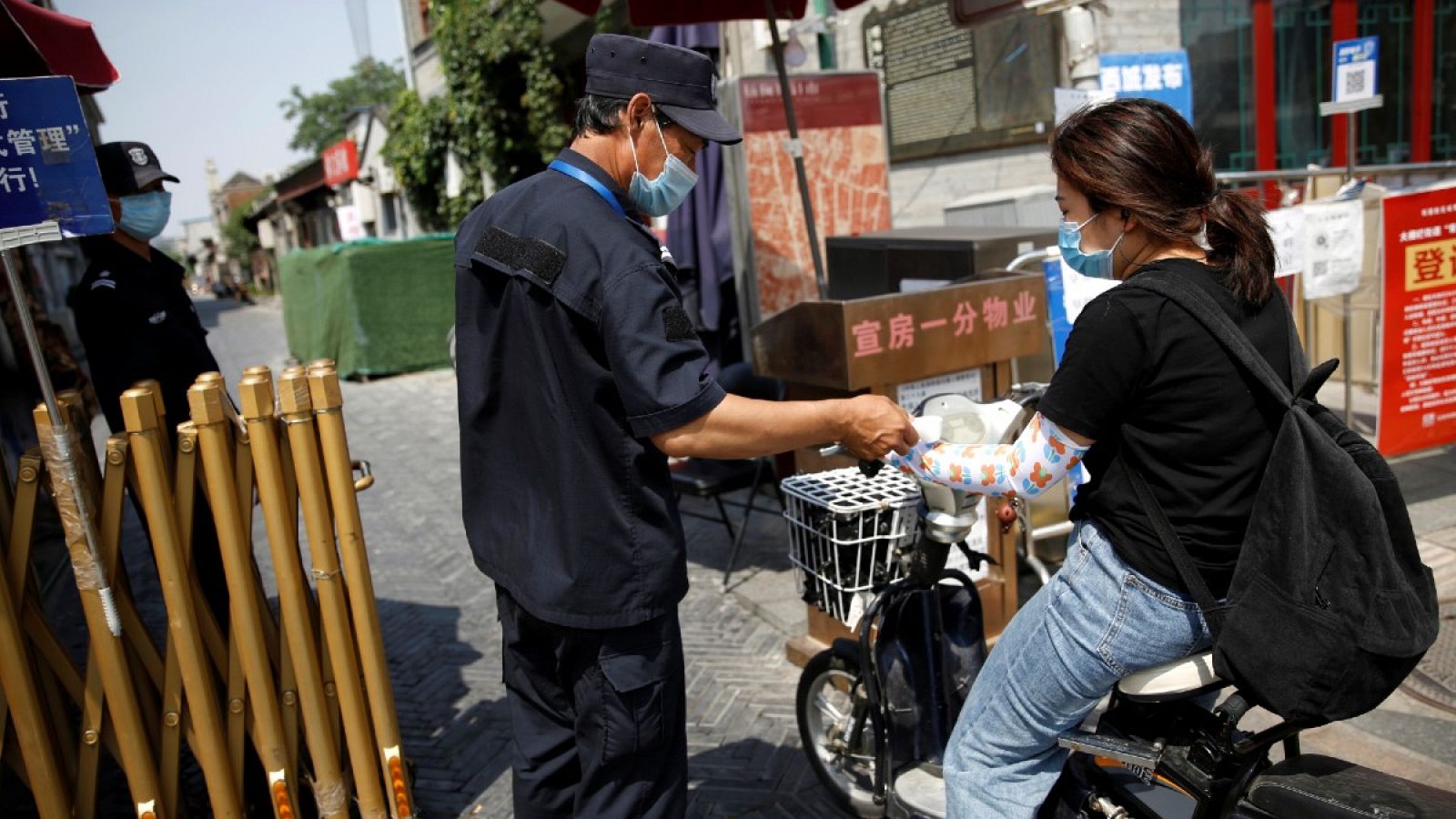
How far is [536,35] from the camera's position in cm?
1405

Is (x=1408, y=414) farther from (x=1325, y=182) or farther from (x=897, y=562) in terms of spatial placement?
(x=897, y=562)

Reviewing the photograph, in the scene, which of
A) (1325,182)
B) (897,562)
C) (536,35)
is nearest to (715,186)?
(897,562)

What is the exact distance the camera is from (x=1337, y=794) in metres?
1.80

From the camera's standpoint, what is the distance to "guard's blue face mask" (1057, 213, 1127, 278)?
204cm

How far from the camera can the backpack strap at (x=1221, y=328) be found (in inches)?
68.7

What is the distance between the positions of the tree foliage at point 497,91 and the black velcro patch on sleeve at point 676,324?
1269 centimetres

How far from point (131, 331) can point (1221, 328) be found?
3.18 metres

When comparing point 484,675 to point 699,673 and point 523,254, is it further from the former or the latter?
point 523,254

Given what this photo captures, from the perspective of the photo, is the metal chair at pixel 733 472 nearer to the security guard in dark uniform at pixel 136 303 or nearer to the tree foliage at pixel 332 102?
the security guard in dark uniform at pixel 136 303

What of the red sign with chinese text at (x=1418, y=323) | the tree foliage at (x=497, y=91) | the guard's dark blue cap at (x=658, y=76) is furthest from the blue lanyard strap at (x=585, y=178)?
the tree foliage at (x=497, y=91)

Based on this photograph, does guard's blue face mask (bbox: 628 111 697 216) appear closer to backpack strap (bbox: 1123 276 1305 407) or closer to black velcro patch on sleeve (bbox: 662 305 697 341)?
black velcro patch on sleeve (bbox: 662 305 697 341)

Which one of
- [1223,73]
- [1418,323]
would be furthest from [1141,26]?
[1418,323]

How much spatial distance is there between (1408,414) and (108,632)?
18.8 feet

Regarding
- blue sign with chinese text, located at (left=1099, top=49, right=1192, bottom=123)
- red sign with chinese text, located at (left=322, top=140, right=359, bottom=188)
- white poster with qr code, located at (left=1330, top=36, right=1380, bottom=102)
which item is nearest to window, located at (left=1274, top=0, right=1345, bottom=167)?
blue sign with chinese text, located at (left=1099, top=49, right=1192, bottom=123)
